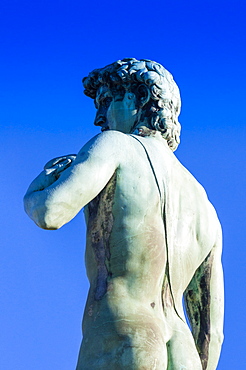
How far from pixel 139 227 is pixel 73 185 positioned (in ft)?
2.15

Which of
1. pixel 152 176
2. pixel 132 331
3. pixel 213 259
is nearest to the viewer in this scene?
pixel 132 331

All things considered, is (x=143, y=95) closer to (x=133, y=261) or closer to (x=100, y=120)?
(x=100, y=120)

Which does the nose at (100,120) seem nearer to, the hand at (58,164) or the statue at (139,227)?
the statue at (139,227)

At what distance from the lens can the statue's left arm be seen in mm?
8836

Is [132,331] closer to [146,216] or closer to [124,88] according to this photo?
[146,216]

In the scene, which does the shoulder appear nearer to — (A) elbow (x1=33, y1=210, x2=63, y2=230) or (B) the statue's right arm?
(B) the statue's right arm

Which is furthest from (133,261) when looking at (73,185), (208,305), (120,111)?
(120,111)

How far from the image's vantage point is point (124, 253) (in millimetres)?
7984

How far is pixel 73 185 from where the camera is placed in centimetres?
771

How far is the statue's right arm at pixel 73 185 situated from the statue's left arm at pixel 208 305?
139 centimetres

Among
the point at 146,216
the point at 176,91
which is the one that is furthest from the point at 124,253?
the point at 176,91

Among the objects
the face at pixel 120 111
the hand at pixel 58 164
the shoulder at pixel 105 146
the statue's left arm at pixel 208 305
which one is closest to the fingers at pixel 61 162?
the hand at pixel 58 164

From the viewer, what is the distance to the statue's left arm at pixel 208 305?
8.84 meters

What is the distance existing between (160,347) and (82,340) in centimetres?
58
